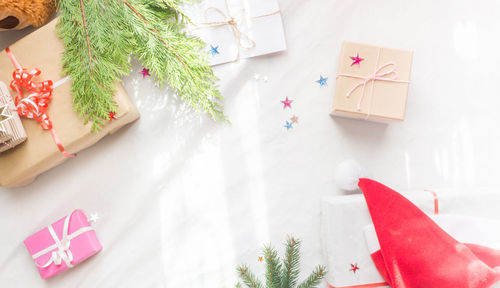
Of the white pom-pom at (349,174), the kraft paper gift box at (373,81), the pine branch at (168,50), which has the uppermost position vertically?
the pine branch at (168,50)

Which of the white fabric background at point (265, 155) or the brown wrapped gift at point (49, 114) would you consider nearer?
the brown wrapped gift at point (49, 114)

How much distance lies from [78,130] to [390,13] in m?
1.17

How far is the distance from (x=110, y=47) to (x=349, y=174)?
2.84ft

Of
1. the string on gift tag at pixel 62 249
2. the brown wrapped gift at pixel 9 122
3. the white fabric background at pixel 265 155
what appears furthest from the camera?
the white fabric background at pixel 265 155

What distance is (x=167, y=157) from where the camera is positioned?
4.92 feet

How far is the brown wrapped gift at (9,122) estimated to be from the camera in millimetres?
1212

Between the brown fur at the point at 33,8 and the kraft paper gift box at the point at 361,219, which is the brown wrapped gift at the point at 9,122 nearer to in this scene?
the brown fur at the point at 33,8

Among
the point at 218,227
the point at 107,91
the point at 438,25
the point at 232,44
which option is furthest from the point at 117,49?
the point at 438,25

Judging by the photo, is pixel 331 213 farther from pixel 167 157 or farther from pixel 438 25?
pixel 438 25

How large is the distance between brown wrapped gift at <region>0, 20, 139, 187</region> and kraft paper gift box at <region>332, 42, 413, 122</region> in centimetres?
72

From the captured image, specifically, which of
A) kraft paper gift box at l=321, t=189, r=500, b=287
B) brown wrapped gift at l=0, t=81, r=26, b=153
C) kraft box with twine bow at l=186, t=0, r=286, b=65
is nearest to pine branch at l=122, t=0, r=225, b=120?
kraft box with twine bow at l=186, t=0, r=286, b=65

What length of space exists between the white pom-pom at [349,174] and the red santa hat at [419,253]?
135mm

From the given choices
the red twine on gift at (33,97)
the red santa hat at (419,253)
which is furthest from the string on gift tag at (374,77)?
the red twine on gift at (33,97)

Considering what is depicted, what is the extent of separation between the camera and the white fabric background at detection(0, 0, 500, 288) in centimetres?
148
